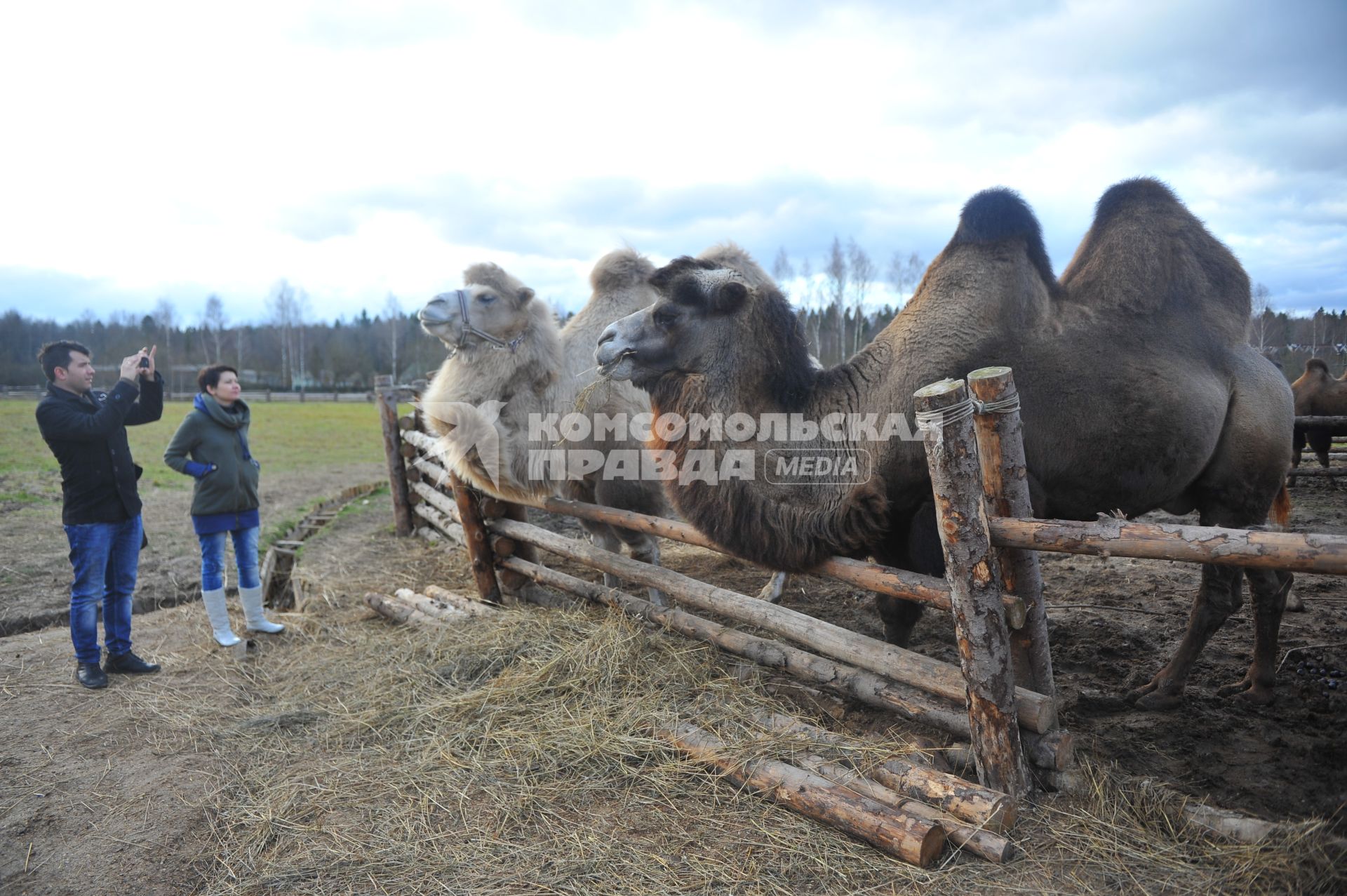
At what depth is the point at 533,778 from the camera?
3650 mm

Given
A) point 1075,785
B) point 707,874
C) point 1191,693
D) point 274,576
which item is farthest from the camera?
point 274,576

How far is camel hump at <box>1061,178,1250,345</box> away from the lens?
164 inches

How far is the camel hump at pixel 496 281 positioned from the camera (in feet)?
20.4

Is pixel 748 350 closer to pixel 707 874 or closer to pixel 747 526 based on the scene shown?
pixel 747 526

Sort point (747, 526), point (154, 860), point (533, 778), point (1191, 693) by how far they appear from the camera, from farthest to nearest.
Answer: point (1191, 693), point (747, 526), point (533, 778), point (154, 860)

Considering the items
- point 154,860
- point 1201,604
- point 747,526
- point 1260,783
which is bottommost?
point 154,860

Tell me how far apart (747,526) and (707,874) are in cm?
164

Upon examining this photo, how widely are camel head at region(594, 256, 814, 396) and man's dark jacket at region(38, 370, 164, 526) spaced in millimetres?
3713

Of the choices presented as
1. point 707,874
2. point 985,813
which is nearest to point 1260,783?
point 985,813

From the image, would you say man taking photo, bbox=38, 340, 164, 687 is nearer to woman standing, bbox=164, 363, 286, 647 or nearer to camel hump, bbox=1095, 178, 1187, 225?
woman standing, bbox=164, 363, 286, 647

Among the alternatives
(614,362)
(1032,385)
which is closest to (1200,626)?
(1032,385)

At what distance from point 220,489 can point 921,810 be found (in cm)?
568

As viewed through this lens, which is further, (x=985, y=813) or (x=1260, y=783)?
(x=1260, y=783)

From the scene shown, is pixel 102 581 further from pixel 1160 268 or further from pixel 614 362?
pixel 1160 268
